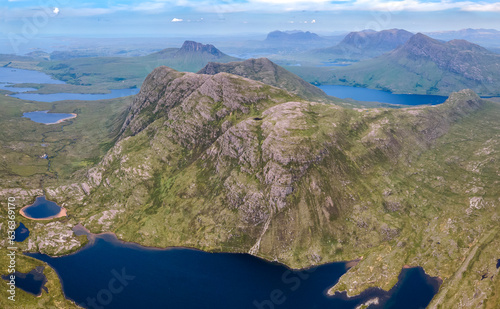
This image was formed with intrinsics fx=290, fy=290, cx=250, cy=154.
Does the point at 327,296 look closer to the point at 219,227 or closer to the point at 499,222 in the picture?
the point at 219,227

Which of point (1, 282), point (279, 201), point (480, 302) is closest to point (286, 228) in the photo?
point (279, 201)

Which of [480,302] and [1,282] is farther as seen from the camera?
[1,282]

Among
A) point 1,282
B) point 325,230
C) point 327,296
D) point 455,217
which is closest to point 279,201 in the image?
point 325,230

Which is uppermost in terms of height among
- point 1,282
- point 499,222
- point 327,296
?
point 499,222

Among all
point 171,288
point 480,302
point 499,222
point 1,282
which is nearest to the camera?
point 480,302

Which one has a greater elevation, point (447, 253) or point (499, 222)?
point (499, 222)

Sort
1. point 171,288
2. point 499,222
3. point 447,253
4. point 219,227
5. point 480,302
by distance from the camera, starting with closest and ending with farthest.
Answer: point 480,302, point 171,288, point 447,253, point 499,222, point 219,227

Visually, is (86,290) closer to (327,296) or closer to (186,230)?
(186,230)

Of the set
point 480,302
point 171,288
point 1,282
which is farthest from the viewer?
point 171,288

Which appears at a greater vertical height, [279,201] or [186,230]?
[279,201]
